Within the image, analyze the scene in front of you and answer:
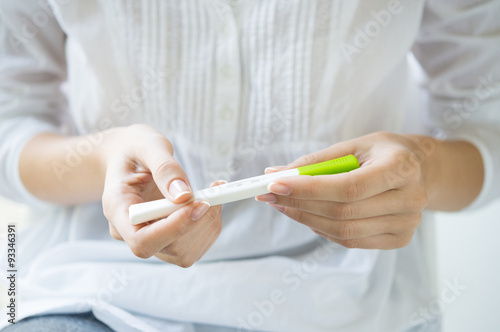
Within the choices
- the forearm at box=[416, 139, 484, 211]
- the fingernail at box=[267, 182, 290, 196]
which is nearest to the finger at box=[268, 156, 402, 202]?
the fingernail at box=[267, 182, 290, 196]

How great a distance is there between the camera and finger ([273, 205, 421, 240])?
1.09 ft

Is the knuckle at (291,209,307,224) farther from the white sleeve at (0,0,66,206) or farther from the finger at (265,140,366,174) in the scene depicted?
the white sleeve at (0,0,66,206)

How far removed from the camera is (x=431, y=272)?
49 cm

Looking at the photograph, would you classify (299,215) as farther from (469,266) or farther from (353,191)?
(469,266)

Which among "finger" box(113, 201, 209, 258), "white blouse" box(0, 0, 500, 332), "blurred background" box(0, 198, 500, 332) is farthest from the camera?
"blurred background" box(0, 198, 500, 332)

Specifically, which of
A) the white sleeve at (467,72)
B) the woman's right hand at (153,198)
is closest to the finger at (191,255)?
the woman's right hand at (153,198)

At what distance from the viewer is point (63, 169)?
430 mm

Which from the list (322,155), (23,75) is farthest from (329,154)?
(23,75)

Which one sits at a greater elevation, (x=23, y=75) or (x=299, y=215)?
(x=23, y=75)

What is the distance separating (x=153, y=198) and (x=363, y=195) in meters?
0.18

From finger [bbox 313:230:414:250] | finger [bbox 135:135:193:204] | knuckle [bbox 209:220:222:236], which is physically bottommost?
finger [bbox 313:230:414:250]

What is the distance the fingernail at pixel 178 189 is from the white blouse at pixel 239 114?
13cm

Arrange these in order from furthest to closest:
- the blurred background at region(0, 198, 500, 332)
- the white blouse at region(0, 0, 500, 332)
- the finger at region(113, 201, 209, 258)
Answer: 1. the blurred background at region(0, 198, 500, 332)
2. the white blouse at region(0, 0, 500, 332)
3. the finger at region(113, 201, 209, 258)

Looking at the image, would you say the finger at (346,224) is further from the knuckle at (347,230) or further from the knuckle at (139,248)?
the knuckle at (139,248)
